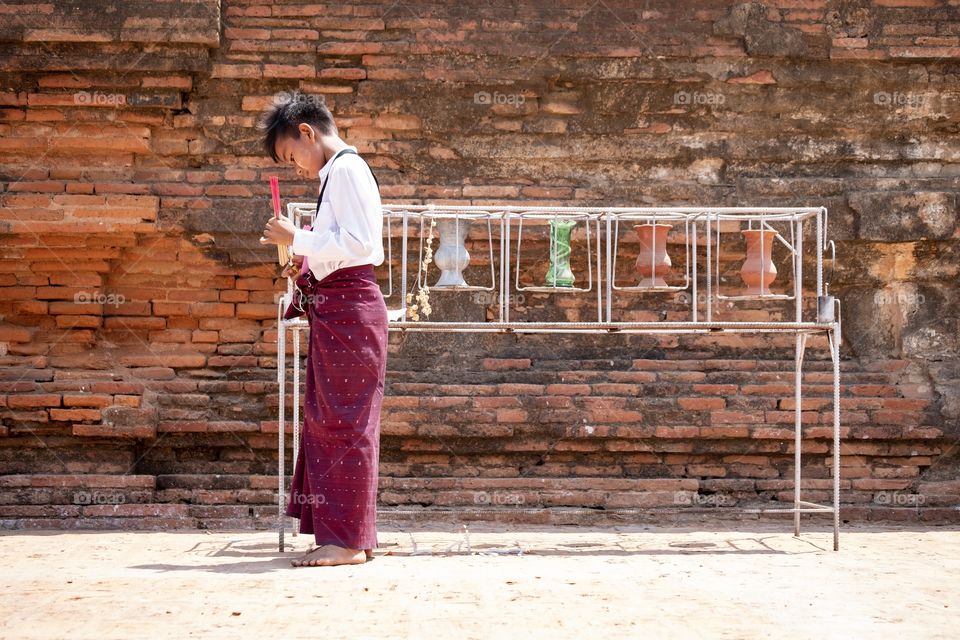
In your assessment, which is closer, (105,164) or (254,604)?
(254,604)

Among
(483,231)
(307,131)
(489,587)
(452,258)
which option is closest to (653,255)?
(452,258)

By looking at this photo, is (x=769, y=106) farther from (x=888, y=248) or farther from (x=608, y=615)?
(x=608, y=615)

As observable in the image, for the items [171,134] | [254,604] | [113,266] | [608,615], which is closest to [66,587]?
[254,604]

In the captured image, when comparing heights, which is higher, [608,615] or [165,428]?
[165,428]

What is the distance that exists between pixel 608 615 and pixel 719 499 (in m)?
2.68

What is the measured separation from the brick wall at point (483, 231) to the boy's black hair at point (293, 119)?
167 cm

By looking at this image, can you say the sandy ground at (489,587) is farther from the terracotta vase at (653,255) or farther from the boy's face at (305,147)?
the boy's face at (305,147)

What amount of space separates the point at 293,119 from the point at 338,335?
2.79 ft

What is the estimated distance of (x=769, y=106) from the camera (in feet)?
19.9

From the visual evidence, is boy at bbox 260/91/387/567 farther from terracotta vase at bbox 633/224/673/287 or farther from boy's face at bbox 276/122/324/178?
terracotta vase at bbox 633/224/673/287

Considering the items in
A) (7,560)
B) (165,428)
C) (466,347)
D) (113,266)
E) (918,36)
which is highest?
(918,36)

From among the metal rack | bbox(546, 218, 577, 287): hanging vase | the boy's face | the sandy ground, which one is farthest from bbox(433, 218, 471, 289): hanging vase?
the sandy ground

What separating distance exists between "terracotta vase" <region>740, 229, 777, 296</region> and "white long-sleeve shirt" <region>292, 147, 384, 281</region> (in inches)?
74.6

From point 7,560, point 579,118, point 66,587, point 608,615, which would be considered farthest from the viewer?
point 579,118
